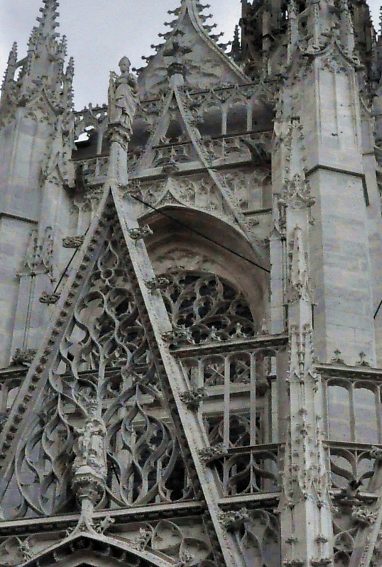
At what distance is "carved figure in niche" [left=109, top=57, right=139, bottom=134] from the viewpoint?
16258 mm

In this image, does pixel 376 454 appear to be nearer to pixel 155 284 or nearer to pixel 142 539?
pixel 142 539

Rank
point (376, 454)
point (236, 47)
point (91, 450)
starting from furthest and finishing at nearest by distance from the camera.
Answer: point (236, 47) → point (376, 454) → point (91, 450)

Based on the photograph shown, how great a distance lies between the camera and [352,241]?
16484 millimetres

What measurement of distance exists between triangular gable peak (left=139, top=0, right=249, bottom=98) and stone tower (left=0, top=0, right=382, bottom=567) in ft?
0.13

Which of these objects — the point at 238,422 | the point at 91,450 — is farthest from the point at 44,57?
the point at 91,450

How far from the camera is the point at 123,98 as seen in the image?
53.7ft

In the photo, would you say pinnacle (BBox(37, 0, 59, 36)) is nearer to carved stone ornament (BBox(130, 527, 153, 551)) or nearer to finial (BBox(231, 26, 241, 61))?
finial (BBox(231, 26, 241, 61))

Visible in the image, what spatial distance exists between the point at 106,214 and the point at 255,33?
11.2m

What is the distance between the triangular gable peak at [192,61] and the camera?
70.9ft

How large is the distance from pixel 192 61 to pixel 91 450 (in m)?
10.7

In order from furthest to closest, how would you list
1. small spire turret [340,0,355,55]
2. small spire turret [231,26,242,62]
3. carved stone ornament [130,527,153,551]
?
small spire turret [231,26,242,62], small spire turret [340,0,355,55], carved stone ornament [130,527,153,551]

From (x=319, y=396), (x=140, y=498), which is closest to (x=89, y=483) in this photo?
(x=140, y=498)

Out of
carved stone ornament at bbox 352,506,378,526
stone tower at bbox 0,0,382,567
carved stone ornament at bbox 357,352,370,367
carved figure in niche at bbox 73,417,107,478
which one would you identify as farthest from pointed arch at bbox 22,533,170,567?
carved stone ornament at bbox 357,352,370,367

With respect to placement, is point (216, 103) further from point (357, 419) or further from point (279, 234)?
point (357, 419)
